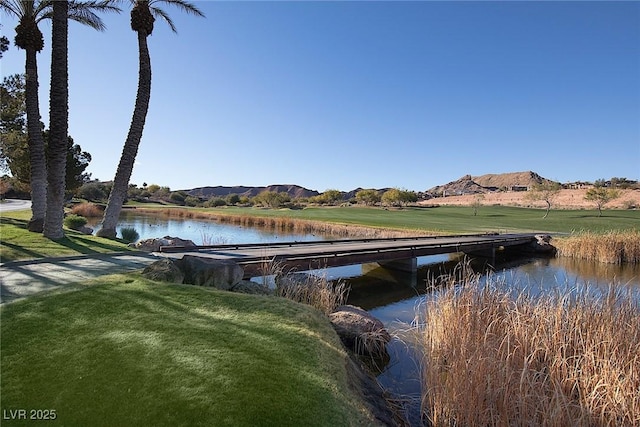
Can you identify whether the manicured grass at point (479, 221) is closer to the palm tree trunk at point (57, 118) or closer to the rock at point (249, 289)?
the rock at point (249, 289)

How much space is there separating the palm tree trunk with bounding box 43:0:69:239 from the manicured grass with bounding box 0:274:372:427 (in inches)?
319

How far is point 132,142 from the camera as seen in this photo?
14633 millimetres

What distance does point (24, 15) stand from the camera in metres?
14.2

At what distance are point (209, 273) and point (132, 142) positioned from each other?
30.3 ft

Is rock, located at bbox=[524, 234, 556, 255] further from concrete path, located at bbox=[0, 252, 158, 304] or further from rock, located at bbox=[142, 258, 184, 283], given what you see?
rock, located at bbox=[142, 258, 184, 283]

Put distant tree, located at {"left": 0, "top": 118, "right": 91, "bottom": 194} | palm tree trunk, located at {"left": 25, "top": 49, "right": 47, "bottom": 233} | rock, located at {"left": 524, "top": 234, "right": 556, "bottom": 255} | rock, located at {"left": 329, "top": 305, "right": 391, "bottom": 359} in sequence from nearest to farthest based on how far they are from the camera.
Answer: rock, located at {"left": 329, "top": 305, "right": 391, "bottom": 359}
palm tree trunk, located at {"left": 25, "top": 49, "right": 47, "bottom": 233}
distant tree, located at {"left": 0, "top": 118, "right": 91, "bottom": 194}
rock, located at {"left": 524, "top": 234, "right": 556, "bottom": 255}

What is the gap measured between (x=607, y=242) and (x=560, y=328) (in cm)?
2020

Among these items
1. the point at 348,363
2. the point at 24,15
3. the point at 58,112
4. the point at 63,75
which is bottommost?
the point at 348,363

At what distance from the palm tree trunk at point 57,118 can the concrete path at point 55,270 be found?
3.32 meters

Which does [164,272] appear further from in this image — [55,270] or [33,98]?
[33,98]

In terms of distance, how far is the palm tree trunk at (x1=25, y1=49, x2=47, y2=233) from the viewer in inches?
532

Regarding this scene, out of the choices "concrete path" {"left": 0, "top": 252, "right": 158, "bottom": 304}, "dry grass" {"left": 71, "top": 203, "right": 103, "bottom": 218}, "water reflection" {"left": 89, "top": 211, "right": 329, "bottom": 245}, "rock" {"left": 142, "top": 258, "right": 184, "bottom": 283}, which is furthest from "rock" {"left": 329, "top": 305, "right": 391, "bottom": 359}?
"dry grass" {"left": 71, "top": 203, "right": 103, "bottom": 218}

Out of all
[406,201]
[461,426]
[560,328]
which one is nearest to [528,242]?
[560,328]

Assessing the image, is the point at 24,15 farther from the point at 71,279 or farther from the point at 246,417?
the point at 246,417
